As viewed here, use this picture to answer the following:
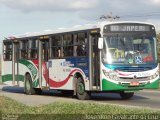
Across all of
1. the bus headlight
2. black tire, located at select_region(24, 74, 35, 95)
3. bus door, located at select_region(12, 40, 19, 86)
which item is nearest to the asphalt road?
the bus headlight

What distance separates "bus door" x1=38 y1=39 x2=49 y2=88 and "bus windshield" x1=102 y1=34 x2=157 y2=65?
5.08 m

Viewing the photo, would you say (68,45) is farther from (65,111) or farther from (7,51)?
(65,111)

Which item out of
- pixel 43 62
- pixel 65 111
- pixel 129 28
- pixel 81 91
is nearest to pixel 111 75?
pixel 81 91

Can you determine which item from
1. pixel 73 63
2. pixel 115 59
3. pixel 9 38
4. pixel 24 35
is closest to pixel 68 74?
pixel 73 63

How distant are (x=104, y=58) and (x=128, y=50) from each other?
1.00 m

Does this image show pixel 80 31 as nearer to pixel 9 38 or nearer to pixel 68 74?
pixel 68 74

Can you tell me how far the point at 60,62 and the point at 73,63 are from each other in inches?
52.8

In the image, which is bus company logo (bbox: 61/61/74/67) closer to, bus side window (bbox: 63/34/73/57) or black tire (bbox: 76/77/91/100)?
bus side window (bbox: 63/34/73/57)

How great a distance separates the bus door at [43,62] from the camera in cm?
2561

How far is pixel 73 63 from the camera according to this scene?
2300 cm

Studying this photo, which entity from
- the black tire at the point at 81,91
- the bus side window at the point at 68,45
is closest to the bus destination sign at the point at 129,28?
the bus side window at the point at 68,45

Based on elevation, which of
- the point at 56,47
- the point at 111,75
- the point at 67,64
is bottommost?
the point at 111,75

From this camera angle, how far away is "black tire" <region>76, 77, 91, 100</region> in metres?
22.3

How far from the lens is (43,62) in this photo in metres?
25.9
